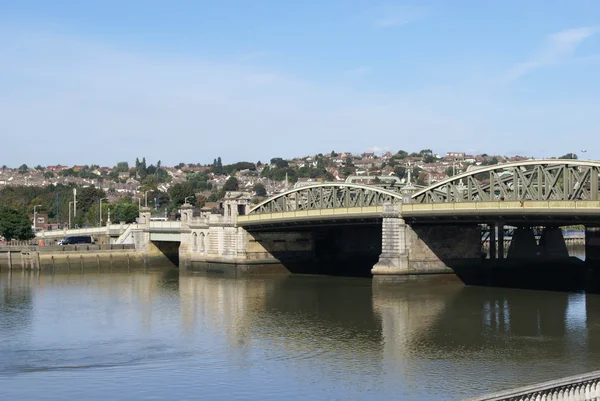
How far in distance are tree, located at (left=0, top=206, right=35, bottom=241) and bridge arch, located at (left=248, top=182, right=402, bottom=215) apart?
1651 inches

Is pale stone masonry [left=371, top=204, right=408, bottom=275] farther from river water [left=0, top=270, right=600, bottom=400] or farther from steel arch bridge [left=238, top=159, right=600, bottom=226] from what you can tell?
river water [left=0, top=270, right=600, bottom=400]

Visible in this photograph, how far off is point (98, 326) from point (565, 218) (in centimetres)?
3312

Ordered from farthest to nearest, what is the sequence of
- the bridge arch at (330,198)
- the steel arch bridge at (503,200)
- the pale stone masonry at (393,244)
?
1. the bridge arch at (330,198)
2. the pale stone masonry at (393,244)
3. the steel arch bridge at (503,200)

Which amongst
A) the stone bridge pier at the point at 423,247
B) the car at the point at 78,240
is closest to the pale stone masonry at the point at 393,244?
the stone bridge pier at the point at 423,247

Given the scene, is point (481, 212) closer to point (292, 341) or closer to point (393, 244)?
point (393, 244)

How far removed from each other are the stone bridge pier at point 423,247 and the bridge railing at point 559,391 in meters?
49.1

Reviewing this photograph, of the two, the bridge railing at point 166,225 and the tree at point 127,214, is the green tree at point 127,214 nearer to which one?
the tree at point 127,214

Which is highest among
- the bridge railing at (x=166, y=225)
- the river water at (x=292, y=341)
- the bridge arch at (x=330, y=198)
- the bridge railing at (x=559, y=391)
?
the bridge arch at (x=330, y=198)

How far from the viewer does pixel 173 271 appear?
102938 millimetres

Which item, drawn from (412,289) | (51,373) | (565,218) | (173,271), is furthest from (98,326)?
(173,271)

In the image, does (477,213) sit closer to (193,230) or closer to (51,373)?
(51,373)

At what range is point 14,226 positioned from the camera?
12381cm

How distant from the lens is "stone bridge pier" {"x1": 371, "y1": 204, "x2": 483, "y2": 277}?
243 feet

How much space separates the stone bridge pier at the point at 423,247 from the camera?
243 ft
